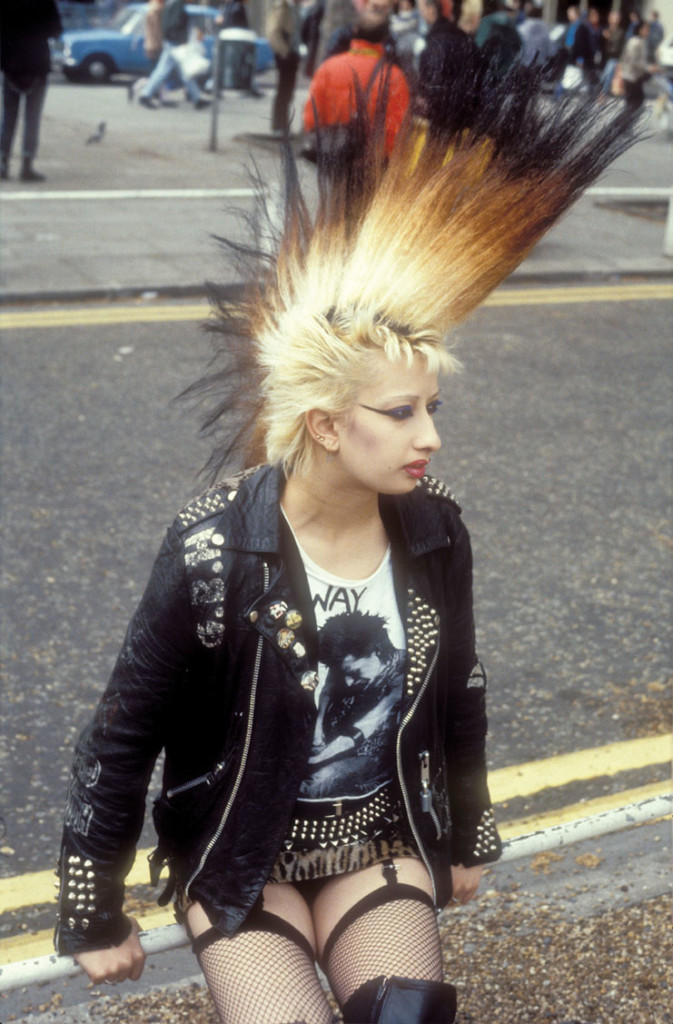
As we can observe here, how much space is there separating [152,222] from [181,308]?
9.19 ft

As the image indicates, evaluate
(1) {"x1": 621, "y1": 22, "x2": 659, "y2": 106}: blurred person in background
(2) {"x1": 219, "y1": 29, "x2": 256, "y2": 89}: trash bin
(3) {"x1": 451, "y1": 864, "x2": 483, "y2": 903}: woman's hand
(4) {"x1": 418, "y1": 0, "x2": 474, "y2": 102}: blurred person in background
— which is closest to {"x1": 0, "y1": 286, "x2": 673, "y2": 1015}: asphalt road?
(3) {"x1": 451, "y1": 864, "x2": 483, "y2": 903}: woman's hand

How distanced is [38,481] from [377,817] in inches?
140

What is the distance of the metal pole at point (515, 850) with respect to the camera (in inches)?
80.3

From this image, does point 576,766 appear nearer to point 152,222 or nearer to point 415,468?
point 415,468

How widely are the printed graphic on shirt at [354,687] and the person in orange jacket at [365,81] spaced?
0.74 metres

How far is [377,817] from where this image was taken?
2.19m

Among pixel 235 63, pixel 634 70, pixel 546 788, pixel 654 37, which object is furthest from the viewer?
pixel 654 37

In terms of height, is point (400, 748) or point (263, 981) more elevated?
point (400, 748)

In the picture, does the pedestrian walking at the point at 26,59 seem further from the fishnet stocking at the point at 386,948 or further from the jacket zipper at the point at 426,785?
the fishnet stocking at the point at 386,948

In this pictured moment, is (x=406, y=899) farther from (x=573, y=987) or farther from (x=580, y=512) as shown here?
(x=580, y=512)

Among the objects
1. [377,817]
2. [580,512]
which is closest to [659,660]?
[580,512]

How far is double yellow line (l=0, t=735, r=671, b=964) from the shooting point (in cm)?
303

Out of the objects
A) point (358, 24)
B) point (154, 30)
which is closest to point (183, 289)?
point (358, 24)

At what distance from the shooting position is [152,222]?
11.1 meters
